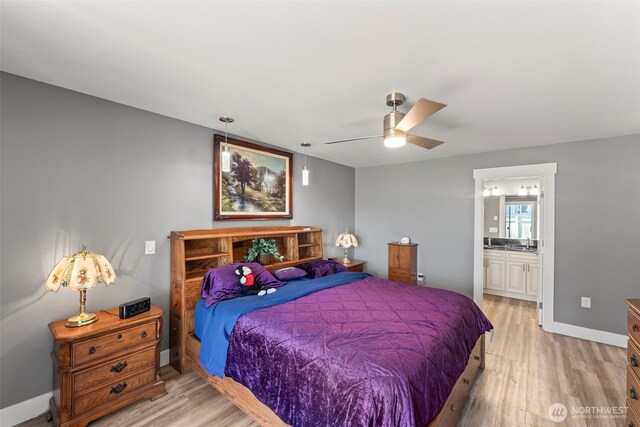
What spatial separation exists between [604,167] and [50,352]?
5.97 meters

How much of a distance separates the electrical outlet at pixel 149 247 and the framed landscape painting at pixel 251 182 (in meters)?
0.70

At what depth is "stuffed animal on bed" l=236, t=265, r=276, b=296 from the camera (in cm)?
268

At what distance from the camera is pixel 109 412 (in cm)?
206

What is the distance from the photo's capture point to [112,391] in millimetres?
2072

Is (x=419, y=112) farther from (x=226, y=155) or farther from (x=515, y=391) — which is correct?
(x=515, y=391)

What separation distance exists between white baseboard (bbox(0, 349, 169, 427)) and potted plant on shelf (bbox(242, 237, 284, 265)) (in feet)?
6.32

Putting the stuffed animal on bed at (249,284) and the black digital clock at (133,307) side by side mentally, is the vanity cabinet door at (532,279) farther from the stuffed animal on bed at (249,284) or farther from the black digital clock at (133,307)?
the black digital clock at (133,307)

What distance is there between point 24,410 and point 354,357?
2.50 metres

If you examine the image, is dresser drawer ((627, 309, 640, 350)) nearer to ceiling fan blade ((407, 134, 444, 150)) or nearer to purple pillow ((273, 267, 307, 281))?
ceiling fan blade ((407, 134, 444, 150))

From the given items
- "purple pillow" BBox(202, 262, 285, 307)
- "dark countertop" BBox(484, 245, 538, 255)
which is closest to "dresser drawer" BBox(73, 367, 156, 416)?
"purple pillow" BBox(202, 262, 285, 307)

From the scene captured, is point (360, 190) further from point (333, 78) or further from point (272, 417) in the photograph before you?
point (272, 417)

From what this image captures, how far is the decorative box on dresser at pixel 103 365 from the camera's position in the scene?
1.88m

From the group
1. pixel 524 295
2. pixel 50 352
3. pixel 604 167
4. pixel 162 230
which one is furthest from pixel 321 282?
pixel 524 295

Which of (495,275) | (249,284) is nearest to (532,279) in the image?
(495,275)
